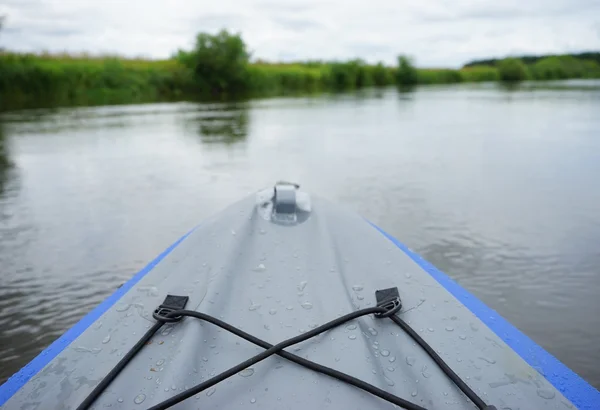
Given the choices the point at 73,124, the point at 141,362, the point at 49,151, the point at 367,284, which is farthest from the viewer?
the point at 73,124

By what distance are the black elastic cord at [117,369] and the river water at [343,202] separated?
1.36 meters

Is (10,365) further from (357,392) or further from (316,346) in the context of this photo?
(357,392)

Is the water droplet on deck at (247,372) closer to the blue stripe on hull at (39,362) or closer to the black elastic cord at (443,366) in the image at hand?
the black elastic cord at (443,366)

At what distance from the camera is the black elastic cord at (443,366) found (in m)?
1.11

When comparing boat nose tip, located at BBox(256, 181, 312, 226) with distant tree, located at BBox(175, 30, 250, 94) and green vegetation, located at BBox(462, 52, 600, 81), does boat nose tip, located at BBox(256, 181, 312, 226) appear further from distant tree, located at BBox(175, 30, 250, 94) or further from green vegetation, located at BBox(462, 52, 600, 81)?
green vegetation, located at BBox(462, 52, 600, 81)

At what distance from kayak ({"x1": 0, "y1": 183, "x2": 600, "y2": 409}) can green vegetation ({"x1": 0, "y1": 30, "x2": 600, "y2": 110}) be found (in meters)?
21.8

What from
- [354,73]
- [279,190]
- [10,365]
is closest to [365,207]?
[279,190]

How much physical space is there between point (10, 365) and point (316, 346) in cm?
183

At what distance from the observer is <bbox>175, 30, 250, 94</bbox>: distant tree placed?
34.4 meters

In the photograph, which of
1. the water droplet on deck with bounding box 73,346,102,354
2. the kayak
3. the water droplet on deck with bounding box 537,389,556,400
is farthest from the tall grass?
the water droplet on deck with bounding box 537,389,556,400

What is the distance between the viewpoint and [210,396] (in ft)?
3.73

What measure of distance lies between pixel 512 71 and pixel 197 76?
3631 cm

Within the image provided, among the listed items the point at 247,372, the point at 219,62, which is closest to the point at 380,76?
the point at 219,62

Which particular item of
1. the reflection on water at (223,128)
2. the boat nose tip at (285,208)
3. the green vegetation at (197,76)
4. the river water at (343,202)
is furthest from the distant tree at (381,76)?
the boat nose tip at (285,208)
